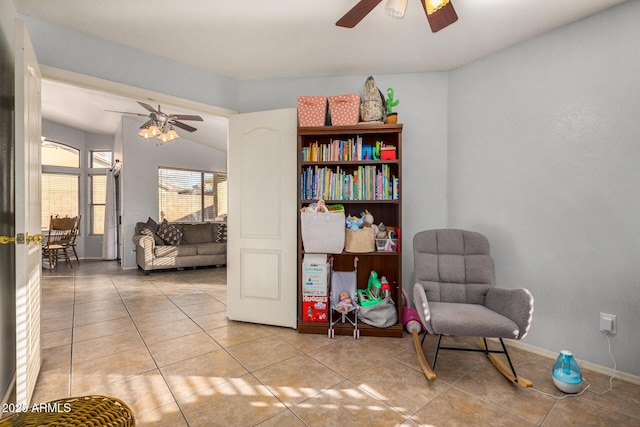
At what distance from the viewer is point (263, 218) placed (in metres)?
2.93

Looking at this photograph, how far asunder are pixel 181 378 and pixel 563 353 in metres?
2.43

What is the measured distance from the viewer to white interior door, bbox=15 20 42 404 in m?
1.42

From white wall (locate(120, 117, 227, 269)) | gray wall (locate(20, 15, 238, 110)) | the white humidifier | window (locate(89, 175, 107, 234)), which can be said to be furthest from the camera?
→ window (locate(89, 175, 107, 234))

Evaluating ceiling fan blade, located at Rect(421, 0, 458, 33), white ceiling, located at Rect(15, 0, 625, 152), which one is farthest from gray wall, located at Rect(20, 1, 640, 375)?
ceiling fan blade, located at Rect(421, 0, 458, 33)

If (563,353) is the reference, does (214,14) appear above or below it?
above

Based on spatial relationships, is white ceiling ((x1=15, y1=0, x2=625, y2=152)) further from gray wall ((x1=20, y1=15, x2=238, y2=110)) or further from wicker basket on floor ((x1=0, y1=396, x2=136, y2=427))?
wicker basket on floor ((x1=0, y1=396, x2=136, y2=427))

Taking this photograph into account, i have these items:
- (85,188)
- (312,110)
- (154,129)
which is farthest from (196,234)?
(312,110)

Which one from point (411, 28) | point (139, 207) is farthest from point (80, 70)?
point (139, 207)

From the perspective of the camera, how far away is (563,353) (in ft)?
6.24

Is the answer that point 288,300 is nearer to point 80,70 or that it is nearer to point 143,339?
point 143,339

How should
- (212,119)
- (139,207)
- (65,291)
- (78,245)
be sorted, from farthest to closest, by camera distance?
(78,245) → (139,207) → (212,119) → (65,291)

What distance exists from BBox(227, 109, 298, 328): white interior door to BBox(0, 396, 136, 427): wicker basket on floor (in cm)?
191

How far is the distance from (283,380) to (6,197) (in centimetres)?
197

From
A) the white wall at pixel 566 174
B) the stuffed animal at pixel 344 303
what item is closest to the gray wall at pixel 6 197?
the stuffed animal at pixel 344 303
